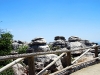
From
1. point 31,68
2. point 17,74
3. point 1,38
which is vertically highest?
point 1,38

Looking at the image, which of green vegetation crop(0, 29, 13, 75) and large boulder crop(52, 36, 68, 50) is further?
large boulder crop(52, 36, 68, 50)

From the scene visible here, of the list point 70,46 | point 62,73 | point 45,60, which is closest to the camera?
point 62,73

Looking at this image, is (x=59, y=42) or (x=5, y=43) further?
(x=59, y=42)

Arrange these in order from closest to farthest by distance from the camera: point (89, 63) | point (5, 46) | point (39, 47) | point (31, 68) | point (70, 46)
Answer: point (31, 68), point (89, 63), point (5, 46), point (39, 47), point (70, 46)

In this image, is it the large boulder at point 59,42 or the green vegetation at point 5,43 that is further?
the large boulder at point 59,42

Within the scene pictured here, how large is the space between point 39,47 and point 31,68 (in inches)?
636

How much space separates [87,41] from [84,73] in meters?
32.9

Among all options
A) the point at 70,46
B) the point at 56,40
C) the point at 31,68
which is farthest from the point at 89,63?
the point at 56,40

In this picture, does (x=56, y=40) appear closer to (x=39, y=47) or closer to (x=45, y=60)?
(x=39, y=47)

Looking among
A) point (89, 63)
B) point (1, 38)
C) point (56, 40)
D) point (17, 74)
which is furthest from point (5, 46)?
point (56, 40)

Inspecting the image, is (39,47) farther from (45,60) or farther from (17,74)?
(17,74)

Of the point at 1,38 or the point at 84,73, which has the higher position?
the point at 1,38

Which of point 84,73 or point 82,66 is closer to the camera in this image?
point 84,73

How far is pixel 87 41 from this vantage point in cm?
4206
